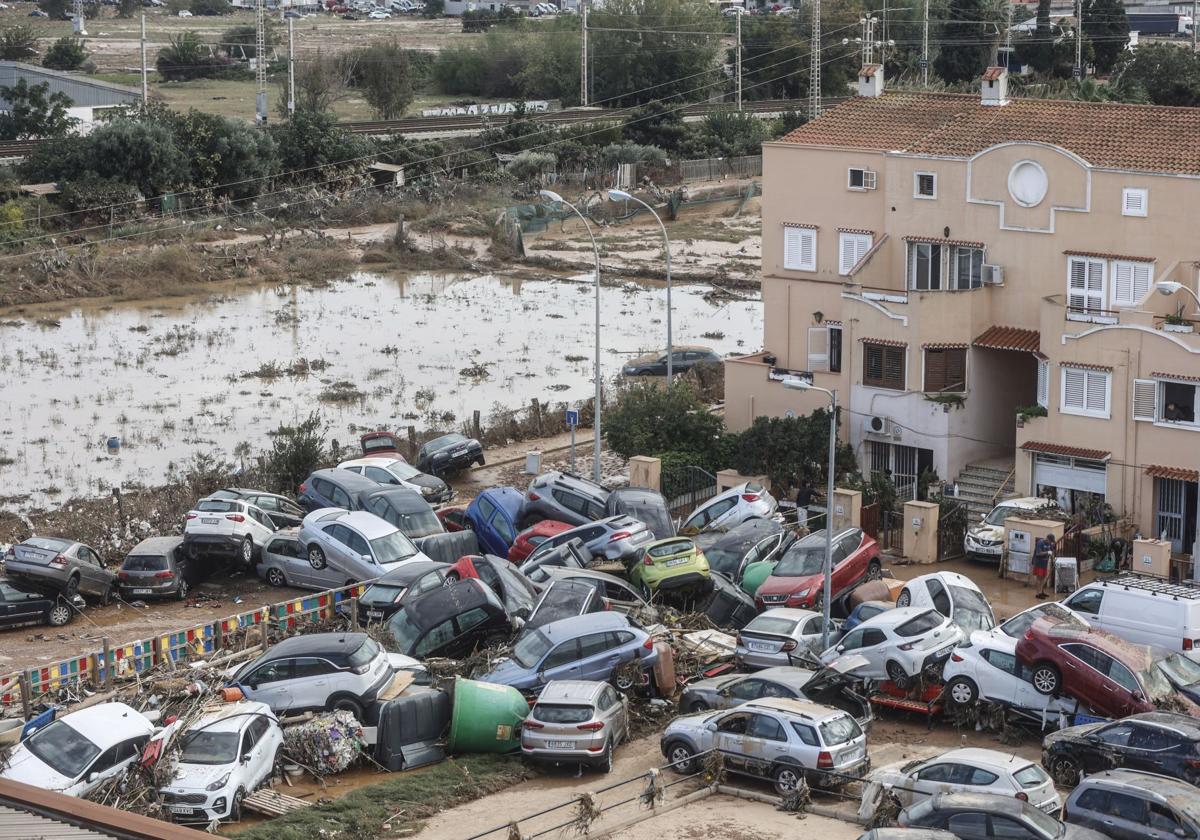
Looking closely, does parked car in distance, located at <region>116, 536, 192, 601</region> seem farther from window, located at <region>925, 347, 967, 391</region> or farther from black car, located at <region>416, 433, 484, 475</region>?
window, located at <region>925, 347, 967, 391</region>

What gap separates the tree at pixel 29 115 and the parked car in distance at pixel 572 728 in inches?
2863

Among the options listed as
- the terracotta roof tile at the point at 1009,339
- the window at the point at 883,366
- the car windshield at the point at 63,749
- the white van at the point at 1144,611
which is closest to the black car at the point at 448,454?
the window at the point at 883,366

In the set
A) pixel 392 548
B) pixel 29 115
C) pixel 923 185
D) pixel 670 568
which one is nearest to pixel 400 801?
pixel 670 568

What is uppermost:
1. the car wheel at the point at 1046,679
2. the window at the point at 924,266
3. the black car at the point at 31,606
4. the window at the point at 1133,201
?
the window at the point at 1133,201

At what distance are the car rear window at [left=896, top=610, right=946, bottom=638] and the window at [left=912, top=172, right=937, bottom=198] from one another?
52.0 ft

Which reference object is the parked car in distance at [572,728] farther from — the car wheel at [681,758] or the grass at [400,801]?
the car wheel at [681,758]

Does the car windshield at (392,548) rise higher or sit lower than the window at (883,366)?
lower

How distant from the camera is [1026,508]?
3625 centimetres

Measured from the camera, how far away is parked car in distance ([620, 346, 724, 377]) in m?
53.3

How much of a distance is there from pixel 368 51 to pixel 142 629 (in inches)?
3552

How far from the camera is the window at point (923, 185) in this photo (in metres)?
41.5

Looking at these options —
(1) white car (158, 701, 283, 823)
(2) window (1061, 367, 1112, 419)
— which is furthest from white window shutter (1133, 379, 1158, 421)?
(1) white car (158, 701, 283, 823)

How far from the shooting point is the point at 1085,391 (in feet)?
121

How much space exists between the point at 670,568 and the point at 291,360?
27866 mm
